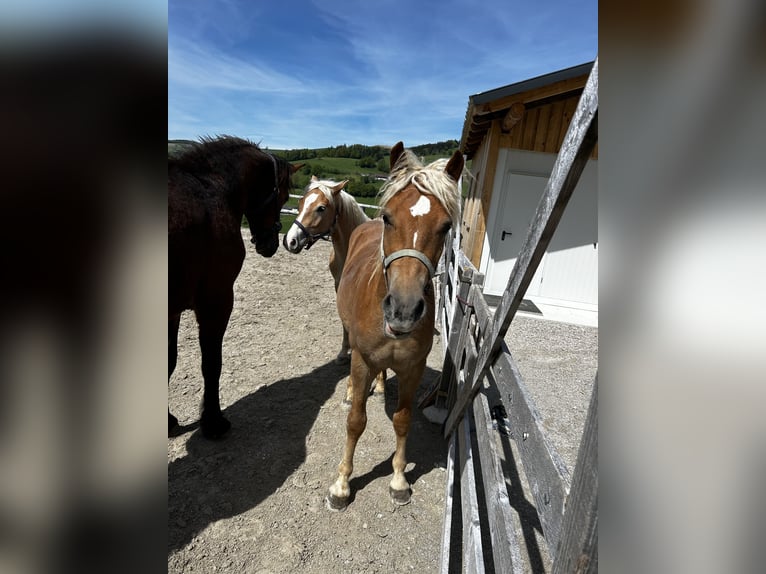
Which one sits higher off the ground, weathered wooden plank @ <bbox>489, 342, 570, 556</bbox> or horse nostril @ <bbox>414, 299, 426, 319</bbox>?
horse nostril @ <bbox>414, 299, 426, 319</bbox>

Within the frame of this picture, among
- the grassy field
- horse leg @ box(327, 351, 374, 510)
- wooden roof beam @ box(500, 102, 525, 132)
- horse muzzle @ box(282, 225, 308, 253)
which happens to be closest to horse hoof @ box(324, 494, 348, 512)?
horse leg @ box(327, 351, 374, 510)

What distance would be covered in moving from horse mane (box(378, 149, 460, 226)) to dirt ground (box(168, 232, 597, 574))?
72.3 inches

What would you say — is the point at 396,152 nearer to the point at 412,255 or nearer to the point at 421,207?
the point at 421,207

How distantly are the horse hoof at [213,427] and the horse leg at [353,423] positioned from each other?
996 mm

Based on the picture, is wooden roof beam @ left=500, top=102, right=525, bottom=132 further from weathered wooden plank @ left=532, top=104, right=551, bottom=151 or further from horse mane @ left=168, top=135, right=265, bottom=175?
horse mane @ left=168, top=135, right=265, bottom=175

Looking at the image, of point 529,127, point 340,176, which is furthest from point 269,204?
point 340,176

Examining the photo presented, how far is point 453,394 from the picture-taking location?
312 centimetres

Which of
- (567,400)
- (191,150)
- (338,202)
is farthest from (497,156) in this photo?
(191,150)

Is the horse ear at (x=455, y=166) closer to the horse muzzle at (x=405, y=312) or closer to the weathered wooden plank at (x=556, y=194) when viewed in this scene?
the horse muzzle at (x=405, y=312)

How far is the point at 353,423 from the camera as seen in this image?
2480mm

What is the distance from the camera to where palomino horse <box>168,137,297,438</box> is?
220 cm
